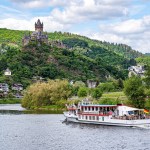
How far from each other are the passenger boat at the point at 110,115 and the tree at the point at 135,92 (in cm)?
1351

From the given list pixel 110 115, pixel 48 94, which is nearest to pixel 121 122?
pixel 110 115

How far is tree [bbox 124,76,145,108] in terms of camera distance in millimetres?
103500

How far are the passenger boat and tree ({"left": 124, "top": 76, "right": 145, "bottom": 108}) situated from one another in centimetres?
1351

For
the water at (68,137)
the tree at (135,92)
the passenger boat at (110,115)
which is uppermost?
the tree at (135,92)

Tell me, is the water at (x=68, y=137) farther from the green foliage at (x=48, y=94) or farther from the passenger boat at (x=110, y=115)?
the green foliage at (x=48, y=94)

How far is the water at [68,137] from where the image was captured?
60469 millimetres

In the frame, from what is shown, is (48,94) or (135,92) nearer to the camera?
(135,92)

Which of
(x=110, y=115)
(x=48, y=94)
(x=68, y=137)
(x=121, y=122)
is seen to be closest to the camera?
(x=68, y=137)

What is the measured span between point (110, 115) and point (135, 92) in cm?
1776

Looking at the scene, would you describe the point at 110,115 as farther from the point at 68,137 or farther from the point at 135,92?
the point at 68,137

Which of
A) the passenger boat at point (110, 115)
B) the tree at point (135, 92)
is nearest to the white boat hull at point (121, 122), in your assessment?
the passenger boat at point (110, 115)

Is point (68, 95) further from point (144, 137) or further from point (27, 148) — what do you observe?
point (27, 148)

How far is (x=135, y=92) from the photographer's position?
103812mm

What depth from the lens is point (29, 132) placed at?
76.0m
